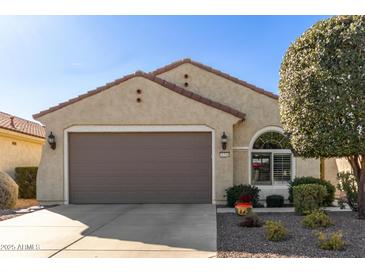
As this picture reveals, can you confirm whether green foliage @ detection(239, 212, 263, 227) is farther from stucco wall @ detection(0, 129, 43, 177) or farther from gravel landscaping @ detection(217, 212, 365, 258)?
stucco wall @ detection(0, 129, 43, 177)

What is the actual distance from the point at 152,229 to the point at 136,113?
5.84m

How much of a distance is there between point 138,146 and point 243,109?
4753 millimetres

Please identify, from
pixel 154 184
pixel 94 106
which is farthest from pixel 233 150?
pixel 94 106

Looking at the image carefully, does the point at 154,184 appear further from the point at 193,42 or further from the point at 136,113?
the point at 193,42

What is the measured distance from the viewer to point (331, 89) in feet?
28.1

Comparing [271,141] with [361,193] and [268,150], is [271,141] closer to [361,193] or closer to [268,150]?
[268,150]

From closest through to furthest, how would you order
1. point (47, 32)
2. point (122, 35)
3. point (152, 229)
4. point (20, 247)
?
point (20, 247), point (152, 229), point (47, 32), point (122, 35)

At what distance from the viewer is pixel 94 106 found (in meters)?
12.9

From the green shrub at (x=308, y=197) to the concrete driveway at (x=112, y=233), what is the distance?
265cm

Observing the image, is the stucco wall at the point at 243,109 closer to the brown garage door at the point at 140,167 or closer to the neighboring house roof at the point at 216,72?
the neighboring house roof at the point at 216,72

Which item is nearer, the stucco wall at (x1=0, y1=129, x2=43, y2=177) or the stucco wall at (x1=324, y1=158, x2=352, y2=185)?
the stucco wall at (x1=324, y1=158, x2=352, y2=185)

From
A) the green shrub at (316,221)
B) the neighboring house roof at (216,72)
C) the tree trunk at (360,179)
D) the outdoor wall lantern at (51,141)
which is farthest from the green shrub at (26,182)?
the tree trunk at (360,179)

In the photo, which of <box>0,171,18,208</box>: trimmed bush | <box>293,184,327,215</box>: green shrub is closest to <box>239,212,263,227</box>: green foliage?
<box>293,184,327,215</box>: green shrub

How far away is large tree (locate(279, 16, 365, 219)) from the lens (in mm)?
8477
